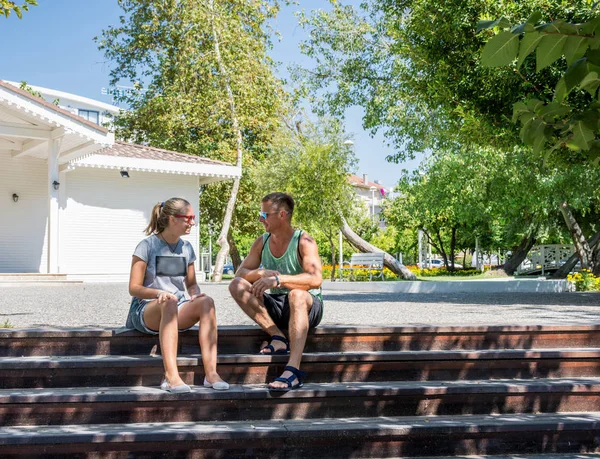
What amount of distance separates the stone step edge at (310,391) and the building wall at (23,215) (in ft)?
52.6

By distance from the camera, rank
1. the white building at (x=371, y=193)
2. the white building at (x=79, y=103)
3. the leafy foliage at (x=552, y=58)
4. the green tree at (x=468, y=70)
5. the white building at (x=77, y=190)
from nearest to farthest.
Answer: the leafy foliage at (x=552, y=58), the green tree at (x=468, y=70), the white building at (x=77, y=190), the white building at (x=371, y=193), the white building at (x=79, y=103)

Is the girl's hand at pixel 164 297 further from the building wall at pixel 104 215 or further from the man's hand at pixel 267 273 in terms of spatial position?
the building wall at pixel 104 215

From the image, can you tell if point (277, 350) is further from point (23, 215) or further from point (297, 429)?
point (23, 215)

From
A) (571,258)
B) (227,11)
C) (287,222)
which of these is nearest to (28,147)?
(227,11)

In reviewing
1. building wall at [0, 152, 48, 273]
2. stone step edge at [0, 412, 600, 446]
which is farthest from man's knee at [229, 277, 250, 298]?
building wall at [0, 152, 48, 273]

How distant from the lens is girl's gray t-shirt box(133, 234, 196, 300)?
17.7 ft

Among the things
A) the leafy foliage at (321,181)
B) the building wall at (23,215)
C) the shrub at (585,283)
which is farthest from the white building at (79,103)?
the shrub at (585,283)

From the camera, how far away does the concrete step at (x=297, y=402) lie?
4570 mm

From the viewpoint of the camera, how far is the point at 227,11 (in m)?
28.3

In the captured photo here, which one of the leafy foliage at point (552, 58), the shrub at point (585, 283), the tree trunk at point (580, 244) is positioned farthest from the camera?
the tree trunk at point (580, 244)

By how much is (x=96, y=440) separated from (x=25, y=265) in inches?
674

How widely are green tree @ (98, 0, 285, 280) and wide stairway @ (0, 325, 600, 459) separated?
20.7m

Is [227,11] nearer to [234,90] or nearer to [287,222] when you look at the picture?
[234,90]

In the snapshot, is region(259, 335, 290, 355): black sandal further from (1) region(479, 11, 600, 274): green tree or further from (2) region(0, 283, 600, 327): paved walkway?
(1) region(479, 11, 600, 274): green tree
